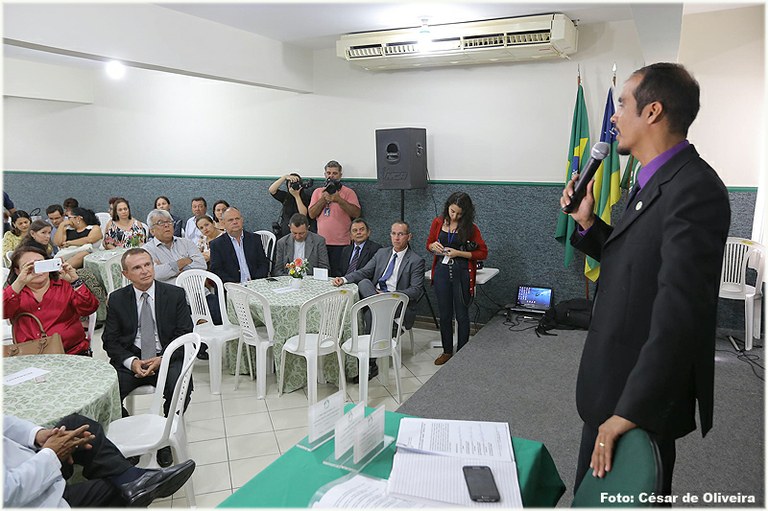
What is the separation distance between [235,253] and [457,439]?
3.71 m

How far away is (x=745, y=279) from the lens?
467cm

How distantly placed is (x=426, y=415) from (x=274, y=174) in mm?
4033

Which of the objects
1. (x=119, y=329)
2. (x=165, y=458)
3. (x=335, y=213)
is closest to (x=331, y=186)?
(x=335, y=213)

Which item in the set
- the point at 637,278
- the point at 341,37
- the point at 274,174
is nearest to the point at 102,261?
the point at 274,174

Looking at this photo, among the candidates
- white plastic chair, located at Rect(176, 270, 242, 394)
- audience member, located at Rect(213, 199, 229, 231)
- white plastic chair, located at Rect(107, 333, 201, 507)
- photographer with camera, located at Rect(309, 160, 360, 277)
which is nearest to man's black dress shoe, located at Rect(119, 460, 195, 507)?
white plastic chair, located at Rect(107, 333, 201, 507)

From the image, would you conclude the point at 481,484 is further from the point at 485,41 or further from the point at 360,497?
the point at 485,41

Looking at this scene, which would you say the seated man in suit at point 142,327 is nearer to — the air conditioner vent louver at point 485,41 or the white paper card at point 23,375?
the white paper card at point 23,375

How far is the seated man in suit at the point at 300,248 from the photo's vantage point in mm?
4996

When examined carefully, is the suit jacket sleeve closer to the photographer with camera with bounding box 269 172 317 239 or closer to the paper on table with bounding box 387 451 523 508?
the paper on table with bounding box 387 451 523 508

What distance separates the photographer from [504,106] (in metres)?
5.26

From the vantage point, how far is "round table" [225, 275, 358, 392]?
3.86 meters

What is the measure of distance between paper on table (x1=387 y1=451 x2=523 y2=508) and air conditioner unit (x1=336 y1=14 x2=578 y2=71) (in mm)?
3944

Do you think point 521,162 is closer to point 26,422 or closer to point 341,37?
point 341,37

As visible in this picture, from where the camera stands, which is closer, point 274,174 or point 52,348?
point 52,348
